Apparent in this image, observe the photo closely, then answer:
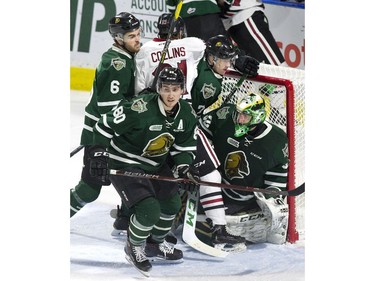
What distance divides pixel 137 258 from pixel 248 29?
112 cm

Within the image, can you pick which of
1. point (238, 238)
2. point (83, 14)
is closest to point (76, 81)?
point (83, 14)

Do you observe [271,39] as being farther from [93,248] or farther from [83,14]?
[93,248]

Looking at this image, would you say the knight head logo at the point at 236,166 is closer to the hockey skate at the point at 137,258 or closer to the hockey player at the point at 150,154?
the hockey player at the point at 150,154

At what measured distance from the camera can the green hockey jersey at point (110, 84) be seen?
13.5 ft

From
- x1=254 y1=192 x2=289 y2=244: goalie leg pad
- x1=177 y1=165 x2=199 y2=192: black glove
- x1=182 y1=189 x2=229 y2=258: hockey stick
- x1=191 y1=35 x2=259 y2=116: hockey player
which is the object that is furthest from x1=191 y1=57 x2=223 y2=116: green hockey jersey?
x1=254 y1=192 x2=289 y2=244: goalie leg pad

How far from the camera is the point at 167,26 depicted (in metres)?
4.27

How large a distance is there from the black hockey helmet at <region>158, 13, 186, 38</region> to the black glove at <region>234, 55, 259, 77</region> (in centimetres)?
29

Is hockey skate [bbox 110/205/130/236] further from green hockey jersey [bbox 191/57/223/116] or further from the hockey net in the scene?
the hockey net

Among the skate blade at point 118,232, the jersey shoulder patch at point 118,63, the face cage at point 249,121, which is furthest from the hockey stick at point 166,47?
the skate blade at point 118,232

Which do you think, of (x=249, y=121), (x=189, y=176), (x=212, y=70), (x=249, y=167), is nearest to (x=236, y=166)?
(x=249, y=167)

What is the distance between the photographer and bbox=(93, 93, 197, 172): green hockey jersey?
13.5ft

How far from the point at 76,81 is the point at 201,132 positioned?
73 cm

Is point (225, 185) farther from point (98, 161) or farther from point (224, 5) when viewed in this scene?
point (224, 5)

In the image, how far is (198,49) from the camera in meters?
4.30
